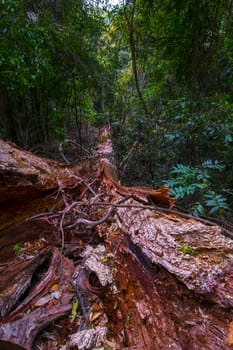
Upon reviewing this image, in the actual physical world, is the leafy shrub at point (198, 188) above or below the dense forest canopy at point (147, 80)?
below

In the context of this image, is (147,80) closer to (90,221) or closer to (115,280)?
(90,221)

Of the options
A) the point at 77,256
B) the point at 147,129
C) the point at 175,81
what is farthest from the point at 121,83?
the point at 77,256

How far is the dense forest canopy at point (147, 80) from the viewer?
7.35 feet

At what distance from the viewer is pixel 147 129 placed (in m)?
2.89

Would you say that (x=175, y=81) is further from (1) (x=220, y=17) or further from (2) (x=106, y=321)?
(2) (x=106, y=321)

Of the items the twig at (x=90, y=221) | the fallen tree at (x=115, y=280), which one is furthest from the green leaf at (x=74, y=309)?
the twig at (x=90, y=221)

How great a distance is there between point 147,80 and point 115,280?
4.73 m

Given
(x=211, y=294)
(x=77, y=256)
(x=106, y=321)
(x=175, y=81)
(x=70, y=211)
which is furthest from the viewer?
(x=175, y=81)

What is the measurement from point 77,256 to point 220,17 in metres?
3.66

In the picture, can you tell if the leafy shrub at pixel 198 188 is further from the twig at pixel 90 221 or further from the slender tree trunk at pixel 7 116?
the slender tree trunk at pixel 7 116

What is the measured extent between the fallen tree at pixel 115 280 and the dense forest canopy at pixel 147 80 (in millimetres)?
565

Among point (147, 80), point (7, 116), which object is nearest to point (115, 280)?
point (7, 116)

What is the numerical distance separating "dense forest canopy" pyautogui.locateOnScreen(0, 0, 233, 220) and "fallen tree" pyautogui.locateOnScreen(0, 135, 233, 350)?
565 mm

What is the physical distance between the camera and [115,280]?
0.95m
